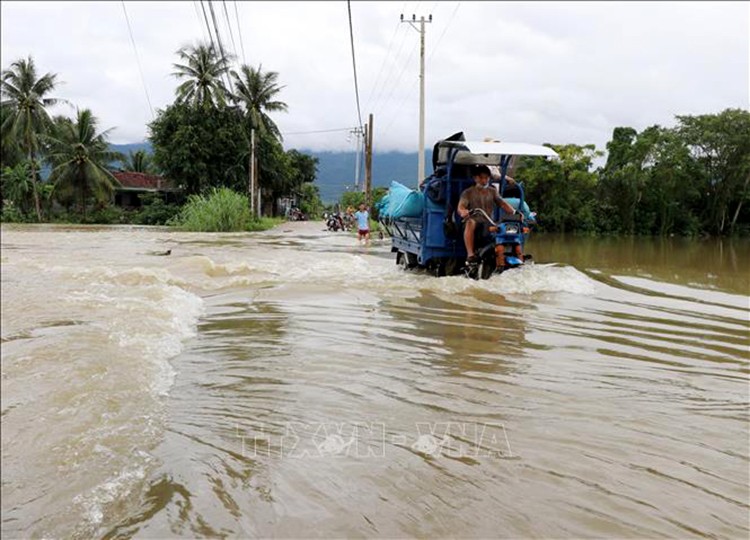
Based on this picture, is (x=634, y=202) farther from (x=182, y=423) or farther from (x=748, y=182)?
(x=182, y=423)

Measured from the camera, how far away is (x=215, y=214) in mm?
25797

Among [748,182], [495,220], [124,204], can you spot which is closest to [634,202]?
[748,182]

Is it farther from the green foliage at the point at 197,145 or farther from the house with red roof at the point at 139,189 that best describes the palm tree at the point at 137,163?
the green foliage at the point at 197,145

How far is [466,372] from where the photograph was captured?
14.3 feet

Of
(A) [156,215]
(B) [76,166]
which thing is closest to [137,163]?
(A) [156,215]

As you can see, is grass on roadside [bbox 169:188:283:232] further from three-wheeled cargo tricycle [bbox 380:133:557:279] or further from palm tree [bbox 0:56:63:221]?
three-wheeled cargo tricycle [bbox 380:133:557:279]

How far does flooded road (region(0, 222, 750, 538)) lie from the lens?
2.31 metres

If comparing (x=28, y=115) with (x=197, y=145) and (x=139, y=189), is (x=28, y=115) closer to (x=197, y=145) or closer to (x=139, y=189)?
(x=197, y=145)

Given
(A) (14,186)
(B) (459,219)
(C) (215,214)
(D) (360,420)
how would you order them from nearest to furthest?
(D) (360,420) < (A) (14,186) < (B) (459,219) < (C) (215,214)

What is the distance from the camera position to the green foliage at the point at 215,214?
25656 millimetres

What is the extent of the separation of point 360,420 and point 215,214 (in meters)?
23.7

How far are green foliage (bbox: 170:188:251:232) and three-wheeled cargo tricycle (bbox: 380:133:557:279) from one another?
673 inches

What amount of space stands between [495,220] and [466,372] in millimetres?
5055

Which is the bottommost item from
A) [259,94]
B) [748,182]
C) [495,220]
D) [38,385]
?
[38,385]
